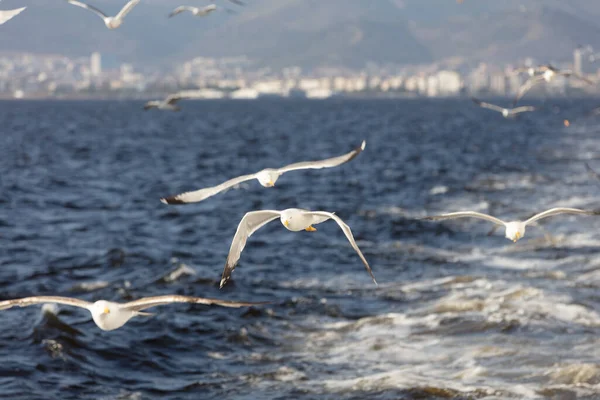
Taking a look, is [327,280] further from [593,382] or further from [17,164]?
[17,164]

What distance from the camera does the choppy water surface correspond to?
15.2 m

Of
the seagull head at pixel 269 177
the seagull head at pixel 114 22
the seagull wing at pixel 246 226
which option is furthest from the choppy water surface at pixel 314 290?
the seagull head at pixel 114 22

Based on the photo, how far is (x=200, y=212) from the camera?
3553 centimetres

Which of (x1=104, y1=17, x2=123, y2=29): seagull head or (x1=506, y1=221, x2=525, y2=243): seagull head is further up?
(x1=104, y1=17, x2=123, y2=29): seagull head

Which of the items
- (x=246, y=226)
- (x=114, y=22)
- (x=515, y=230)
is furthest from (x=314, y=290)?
(x=246, y=226)

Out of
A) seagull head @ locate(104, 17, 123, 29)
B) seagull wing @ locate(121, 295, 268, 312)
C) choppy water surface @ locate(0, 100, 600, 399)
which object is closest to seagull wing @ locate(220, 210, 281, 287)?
seagull wing @ locate(121, 295, 268, 312)

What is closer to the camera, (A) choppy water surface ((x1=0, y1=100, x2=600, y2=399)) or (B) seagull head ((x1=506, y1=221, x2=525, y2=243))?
(B) seagull head ((x1=506, y1=221, x2=525, y2=243))

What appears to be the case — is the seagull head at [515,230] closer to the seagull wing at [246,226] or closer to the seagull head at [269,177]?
the seagull wing at [246,226]

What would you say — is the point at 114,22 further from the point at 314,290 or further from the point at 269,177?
the point at 314,290

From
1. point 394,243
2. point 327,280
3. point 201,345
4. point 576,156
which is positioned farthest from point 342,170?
Result: point 201,345

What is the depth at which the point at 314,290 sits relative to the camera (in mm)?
21359

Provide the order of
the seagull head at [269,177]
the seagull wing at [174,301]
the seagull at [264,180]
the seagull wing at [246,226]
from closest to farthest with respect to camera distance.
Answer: the seagull wing at [174,301], the seagull at [264,180], the seagull wing at [246,226], the seagull head at [269,177]

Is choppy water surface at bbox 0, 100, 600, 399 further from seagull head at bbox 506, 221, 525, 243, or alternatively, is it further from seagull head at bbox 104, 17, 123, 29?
seagull head at bbox 104, 17, 123, 29

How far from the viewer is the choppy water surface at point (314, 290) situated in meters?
15.2
